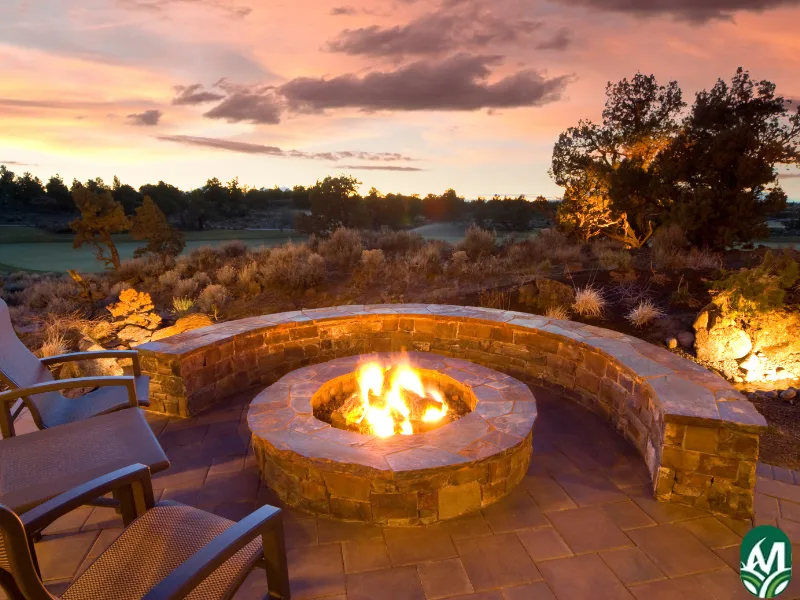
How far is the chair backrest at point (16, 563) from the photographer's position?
149 cm

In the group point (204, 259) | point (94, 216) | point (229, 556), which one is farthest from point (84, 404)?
point (94, 216)

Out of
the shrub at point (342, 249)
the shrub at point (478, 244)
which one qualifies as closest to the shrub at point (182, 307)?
the shrub at point (342, 249)

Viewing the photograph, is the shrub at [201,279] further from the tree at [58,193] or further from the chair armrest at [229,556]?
the tree at [58,193]

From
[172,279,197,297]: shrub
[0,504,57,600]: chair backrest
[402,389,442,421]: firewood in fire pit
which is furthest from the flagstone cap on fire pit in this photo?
Result: [172,279,197,297]: shrub

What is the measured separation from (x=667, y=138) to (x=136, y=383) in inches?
596

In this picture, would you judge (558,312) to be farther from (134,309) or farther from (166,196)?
(166,196)

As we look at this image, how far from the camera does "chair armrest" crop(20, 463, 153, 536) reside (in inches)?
66.7

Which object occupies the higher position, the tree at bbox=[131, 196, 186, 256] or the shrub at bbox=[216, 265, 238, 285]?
the tree at bbox=[131, 196, 186, 256]

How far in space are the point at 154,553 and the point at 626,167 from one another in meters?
15.4

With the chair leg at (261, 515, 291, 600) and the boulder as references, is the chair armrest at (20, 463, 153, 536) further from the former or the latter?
the boulder

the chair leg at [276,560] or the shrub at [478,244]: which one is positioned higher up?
the shrub at [478,244]

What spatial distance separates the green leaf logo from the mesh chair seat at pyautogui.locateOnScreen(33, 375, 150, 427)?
3.79 metres

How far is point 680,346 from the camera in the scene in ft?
23.4

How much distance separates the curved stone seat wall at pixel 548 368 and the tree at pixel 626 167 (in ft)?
34.9
